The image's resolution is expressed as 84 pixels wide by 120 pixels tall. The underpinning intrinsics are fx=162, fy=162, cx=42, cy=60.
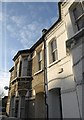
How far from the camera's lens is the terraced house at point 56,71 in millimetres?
6633

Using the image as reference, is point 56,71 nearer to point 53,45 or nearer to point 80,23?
point 53,45

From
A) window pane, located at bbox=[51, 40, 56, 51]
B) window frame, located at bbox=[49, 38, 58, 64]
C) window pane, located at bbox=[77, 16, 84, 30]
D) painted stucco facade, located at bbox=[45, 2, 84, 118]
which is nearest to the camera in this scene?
painted stucco facade, located at bbox=[45, 2, 84, 118]

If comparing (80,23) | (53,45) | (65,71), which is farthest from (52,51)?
(80,23)

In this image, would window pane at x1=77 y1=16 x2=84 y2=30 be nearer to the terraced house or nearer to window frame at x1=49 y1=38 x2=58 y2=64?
the terraced house

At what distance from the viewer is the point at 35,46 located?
12336mm

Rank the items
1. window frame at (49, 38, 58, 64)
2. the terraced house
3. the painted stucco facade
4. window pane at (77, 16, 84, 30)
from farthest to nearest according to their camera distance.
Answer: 1. window frame at (49, 38, 58, 64)
2. window pane at (77, 16, 84, 30)
3. the terraced house
4. the painted stucco facade

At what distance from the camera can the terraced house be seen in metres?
6.63

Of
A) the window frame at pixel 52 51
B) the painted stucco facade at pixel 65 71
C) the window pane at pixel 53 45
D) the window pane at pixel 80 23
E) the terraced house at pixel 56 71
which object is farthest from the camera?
the window pane at pixel 53 45

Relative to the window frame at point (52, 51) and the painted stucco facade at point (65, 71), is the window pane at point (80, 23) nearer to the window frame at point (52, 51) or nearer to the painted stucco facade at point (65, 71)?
the painted stucco facade at point (65, 71)

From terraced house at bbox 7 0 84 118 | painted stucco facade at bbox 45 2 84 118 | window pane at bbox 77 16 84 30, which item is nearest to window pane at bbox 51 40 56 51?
terraced house at bbox 7 0 84 118

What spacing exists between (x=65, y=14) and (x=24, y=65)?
5.94 m

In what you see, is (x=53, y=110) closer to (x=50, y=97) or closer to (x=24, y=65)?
(x=50, y=97)

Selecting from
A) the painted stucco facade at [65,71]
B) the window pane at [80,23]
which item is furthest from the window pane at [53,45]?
the window pane at [80,23]

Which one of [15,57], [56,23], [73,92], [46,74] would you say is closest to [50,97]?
[46,74]
